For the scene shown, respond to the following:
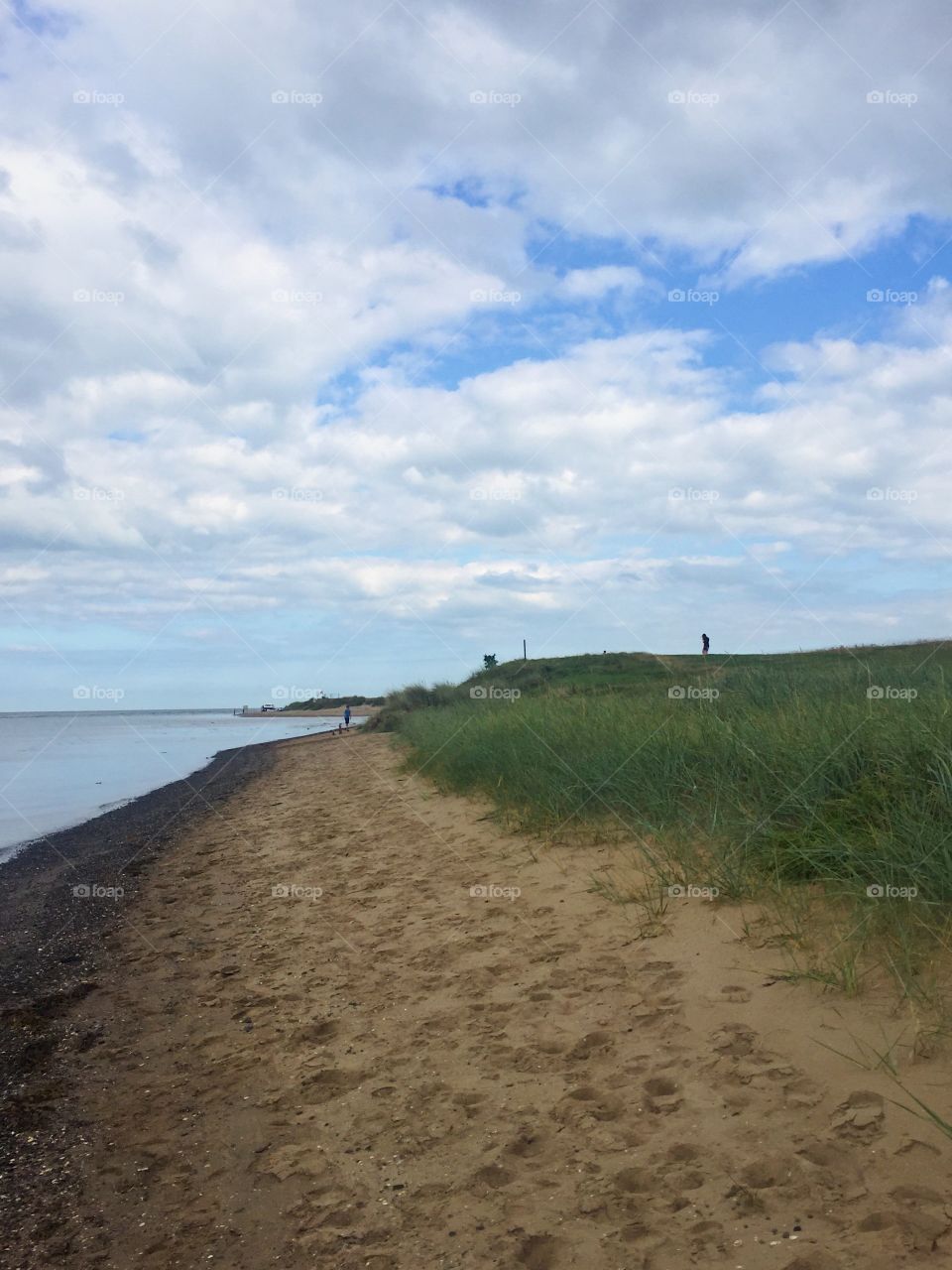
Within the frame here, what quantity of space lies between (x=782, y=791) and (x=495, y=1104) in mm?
3088

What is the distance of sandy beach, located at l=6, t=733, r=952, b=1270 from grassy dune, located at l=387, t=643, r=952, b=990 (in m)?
0.44

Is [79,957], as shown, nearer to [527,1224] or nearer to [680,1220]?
[527,1224]

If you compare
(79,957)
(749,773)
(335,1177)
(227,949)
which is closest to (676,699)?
(749,773)

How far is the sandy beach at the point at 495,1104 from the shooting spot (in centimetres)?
295

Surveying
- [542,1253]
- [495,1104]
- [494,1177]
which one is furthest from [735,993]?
[542,1253]

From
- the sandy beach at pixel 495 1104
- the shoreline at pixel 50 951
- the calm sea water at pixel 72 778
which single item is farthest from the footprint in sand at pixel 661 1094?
the calm sea water at pixel 72 778

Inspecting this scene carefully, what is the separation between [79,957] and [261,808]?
26.0 ft

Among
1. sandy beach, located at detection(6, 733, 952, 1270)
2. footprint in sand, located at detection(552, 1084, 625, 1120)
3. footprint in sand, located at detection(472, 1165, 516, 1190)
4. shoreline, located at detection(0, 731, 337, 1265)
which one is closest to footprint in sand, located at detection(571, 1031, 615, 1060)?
sandy beach, located at detection(6, 733, 952, 1270)

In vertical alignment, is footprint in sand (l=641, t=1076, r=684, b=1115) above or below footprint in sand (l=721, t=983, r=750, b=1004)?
below

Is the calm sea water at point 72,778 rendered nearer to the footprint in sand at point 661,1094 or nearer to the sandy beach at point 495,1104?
the sandy beach at point 495,1104

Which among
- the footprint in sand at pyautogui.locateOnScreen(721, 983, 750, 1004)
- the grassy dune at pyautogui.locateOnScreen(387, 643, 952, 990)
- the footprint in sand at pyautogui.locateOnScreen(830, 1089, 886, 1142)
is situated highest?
the grassy dune at pyautogui.locateOnScreen(387, 643, 952, 990)

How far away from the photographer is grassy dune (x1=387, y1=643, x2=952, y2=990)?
179 inches

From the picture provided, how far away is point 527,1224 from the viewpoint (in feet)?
10.0

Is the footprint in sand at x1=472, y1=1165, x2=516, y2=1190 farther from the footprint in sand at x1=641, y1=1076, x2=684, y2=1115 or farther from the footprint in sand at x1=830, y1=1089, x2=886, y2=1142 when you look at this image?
the footprint in sand at x1=830, y1=1089, x2=886, y2=1142
